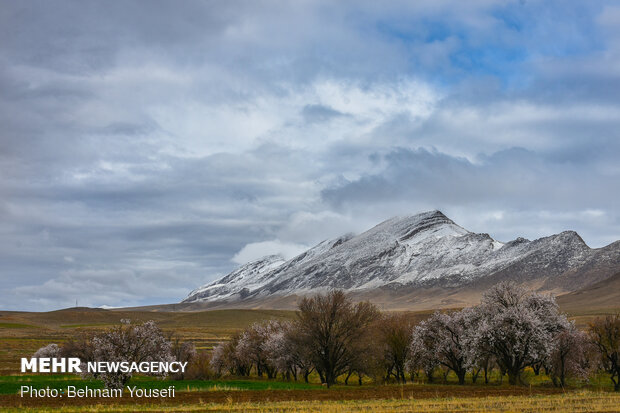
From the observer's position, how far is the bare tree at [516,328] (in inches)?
2510

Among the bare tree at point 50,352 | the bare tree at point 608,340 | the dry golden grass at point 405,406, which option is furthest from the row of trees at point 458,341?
the dry golden grass at point 405,406

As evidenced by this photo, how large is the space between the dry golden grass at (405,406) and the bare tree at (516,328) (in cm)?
1986

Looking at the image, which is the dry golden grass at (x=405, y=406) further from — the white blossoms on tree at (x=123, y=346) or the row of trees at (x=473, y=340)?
the row of trees at (x=473, y=340)

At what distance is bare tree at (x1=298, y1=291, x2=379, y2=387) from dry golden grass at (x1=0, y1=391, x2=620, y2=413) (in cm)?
2240

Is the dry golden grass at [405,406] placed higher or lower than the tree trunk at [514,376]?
higher

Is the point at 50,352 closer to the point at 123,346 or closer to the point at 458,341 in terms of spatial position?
the point at 123,346

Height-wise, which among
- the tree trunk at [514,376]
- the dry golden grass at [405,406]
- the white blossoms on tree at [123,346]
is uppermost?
the white blossoms on tree at [123,346]

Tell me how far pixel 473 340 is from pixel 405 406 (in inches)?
1169

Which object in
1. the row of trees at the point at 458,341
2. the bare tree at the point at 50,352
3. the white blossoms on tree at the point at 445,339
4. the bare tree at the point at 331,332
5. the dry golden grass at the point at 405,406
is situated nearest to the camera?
the dry golden grass at the point at 405,406

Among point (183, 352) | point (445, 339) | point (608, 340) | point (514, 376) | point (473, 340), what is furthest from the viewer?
point (183, 352)

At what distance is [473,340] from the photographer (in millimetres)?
66250

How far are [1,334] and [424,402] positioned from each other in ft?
545

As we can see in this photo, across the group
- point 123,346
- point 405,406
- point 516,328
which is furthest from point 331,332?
point 405,406

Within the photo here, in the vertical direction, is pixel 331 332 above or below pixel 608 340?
above
